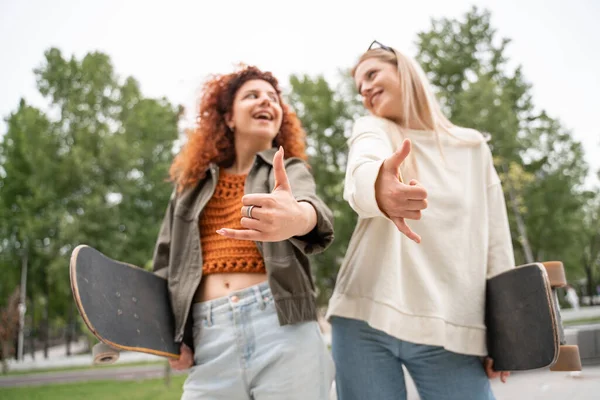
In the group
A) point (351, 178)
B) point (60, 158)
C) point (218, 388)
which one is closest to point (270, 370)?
point (218, 388)

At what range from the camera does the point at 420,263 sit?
1572 millimetres

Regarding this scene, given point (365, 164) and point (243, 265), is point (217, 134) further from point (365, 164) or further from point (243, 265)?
Answer: point (365, 164)

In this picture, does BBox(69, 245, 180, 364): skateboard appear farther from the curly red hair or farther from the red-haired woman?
the curly red hair

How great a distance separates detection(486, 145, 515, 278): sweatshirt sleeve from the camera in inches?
66.0

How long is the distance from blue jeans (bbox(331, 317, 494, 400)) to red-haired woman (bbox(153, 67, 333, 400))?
0.10 m

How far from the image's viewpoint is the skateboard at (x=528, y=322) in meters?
1.41

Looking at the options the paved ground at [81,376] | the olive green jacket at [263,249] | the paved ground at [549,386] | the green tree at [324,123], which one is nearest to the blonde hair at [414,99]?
the olive green jacket at [263,249]

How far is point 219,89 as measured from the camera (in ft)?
6.84

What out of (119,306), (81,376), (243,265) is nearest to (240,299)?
(243,265)

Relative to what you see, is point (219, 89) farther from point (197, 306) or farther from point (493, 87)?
point (493, 87)

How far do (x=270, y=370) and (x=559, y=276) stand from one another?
107cm

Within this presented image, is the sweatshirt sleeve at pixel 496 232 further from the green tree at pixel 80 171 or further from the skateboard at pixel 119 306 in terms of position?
the green tree at pixel 80 171

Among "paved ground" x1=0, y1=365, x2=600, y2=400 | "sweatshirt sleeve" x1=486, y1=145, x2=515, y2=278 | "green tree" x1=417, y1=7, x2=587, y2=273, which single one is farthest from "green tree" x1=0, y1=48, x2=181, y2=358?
"sweatshirt sleeve" x1=486, y1=145, x2=515, y2=278

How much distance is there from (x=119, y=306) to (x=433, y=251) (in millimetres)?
1142
